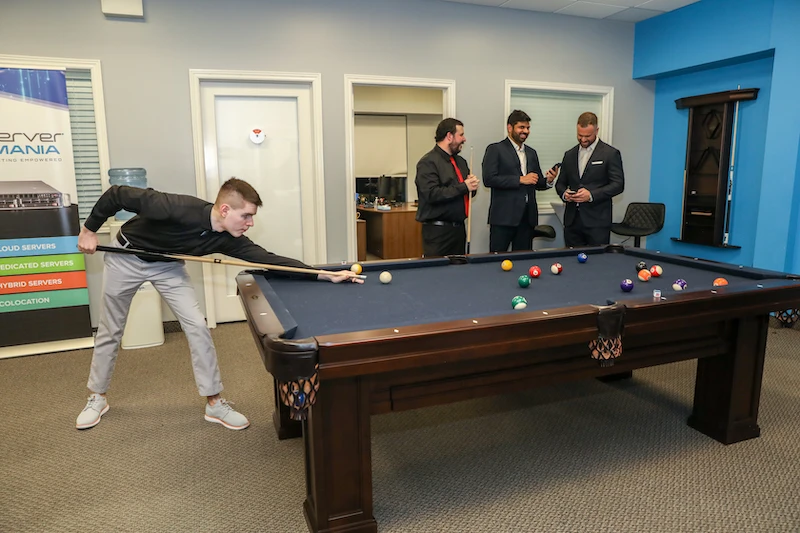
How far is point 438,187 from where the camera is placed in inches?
150

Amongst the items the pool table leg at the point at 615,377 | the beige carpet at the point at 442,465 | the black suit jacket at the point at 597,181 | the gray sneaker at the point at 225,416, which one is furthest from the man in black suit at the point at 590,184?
the gray sneaker at the point at 225,416

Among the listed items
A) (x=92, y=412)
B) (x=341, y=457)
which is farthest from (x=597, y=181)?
(x=92, y=412)

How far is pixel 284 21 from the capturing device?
13.6 feet

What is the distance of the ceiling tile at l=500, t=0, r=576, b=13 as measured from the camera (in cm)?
459

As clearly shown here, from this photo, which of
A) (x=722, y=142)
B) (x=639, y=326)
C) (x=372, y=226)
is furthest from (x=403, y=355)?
(x=372, y=226)

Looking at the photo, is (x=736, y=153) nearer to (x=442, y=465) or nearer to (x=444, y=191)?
(x=444, y=191)

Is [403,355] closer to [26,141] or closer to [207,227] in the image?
[207,227]

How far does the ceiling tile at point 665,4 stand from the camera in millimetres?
4594

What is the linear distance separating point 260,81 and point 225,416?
270 centimetres

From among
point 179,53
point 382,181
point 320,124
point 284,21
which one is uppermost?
point 284,21

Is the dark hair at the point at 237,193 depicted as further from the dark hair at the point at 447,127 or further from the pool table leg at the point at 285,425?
the dark hair at the point at 447,127

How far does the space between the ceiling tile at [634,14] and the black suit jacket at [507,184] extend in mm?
1853

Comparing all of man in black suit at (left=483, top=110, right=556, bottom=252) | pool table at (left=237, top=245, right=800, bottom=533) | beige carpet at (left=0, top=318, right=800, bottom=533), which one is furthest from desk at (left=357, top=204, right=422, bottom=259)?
pool table at (left=237, top=245, right=800, bottom=533)

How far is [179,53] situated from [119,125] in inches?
26.8
